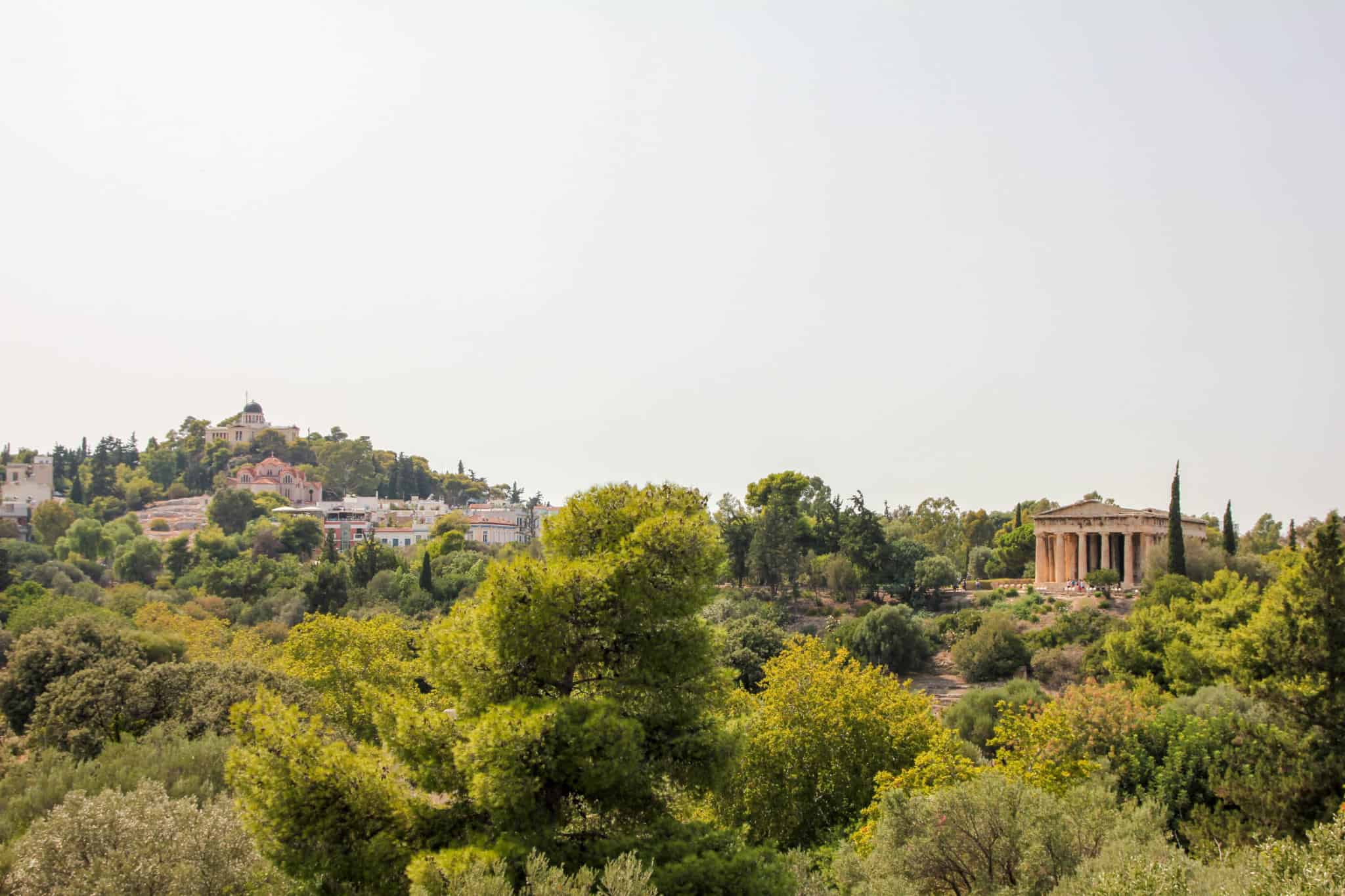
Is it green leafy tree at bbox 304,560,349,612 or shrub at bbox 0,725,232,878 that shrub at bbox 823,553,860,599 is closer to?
green leafy tree at bbox 304,560,349,612

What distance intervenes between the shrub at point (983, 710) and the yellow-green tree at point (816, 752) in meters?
6.93

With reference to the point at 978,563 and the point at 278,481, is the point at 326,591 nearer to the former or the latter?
the point at 978,563

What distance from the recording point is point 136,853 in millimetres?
12656

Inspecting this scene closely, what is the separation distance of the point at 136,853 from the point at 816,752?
438 inches

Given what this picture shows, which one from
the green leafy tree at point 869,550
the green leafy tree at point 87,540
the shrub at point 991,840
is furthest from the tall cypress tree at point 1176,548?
the green leafy tree at point 87,540

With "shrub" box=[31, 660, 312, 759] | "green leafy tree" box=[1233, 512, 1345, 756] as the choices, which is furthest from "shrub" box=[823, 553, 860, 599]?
"green leafy tree" box=[1233, 512, 1345, 756]

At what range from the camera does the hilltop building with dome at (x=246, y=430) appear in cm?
13225

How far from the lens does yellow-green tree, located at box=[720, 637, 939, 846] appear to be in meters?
18.7

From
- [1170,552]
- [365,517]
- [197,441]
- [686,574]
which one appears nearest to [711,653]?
[686,574]

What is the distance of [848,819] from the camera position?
1864 cm

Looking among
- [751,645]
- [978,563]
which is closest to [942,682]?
[751,645]

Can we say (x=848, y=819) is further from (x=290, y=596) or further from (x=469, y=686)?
(x=290, y=596)

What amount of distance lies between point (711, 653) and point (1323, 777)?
1169 centimetres

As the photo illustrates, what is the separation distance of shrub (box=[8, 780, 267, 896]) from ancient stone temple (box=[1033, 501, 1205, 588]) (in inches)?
1749
